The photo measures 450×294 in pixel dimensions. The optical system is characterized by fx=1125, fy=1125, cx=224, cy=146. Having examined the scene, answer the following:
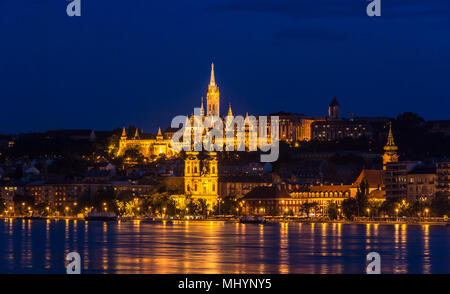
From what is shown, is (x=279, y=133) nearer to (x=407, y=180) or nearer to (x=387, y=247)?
(x=407, y=180)

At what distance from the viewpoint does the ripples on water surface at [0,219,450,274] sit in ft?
147

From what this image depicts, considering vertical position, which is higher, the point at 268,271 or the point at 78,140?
the point at 78,140

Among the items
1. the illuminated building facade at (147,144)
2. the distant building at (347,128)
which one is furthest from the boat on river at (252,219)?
the illuminated building facade at (147,144)

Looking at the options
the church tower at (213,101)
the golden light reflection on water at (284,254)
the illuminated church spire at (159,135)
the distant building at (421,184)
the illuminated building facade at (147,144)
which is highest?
the church tower at (213,101)

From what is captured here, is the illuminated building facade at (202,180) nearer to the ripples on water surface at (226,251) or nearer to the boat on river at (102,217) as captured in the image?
the boat on river at (102,217)

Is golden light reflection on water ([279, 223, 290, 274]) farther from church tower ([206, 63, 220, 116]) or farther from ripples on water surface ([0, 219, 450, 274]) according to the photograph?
church tower ([206, 63, 220, 116])

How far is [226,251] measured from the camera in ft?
176

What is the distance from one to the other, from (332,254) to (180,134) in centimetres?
11363

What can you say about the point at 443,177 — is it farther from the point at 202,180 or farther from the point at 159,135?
the point at 159,135

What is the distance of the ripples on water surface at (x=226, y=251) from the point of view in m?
44.8

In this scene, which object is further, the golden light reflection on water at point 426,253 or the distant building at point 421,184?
the distant building at point 421,184

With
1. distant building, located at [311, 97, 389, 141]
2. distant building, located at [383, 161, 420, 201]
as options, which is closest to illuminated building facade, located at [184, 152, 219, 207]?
distant building, located at [383, 161, 420, 201]

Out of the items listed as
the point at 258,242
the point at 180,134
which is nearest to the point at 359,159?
the point at 180,134
